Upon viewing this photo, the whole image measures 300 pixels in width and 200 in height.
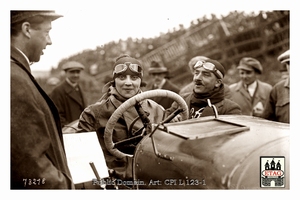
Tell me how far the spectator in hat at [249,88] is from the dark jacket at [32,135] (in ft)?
15.0

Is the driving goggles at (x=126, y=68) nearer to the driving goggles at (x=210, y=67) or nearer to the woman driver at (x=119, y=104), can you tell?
the woman driver at (x=119, y=104)

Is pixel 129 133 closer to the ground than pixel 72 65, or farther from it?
closer to the ground

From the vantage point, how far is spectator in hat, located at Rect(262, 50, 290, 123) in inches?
186

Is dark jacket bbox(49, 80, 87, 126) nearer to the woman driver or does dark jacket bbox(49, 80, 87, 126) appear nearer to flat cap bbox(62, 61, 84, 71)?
flat cap bbox(62, 61, 84, 71)

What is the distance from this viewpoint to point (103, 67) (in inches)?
301

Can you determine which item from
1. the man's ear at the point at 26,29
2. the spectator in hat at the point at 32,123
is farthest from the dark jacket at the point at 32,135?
the man's ear at the point at 26,29

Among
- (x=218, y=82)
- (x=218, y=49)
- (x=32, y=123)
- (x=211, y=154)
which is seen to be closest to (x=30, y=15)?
(x=32, y=123)

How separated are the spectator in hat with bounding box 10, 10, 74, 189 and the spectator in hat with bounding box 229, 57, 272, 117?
4.49m

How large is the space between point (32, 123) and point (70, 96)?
439 cm

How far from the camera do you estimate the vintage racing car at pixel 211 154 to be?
7.90ft

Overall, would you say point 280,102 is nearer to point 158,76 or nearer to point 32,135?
point 158,76

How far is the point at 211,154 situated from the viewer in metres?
2.49

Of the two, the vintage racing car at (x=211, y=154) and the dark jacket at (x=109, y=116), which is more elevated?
the dark jacket at (x=109, y=116)

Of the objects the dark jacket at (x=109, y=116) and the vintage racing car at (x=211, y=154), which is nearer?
the vintage racing car at (x=211, y=154)
